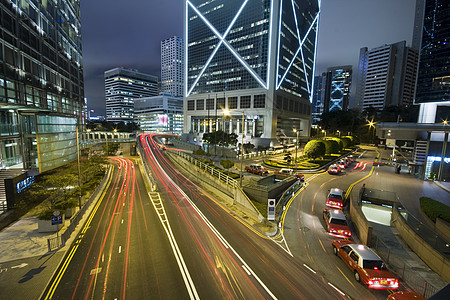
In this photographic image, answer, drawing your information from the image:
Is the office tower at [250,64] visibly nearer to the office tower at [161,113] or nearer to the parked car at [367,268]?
the parked car at [367,268]

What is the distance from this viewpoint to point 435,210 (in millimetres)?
16031

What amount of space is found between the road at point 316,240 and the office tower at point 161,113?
166608 millimetres

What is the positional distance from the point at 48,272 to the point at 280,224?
52.9 ft

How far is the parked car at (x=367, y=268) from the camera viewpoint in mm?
10469

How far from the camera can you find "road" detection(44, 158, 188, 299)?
33.3 feet

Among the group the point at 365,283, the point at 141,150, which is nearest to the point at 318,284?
the point at 365,283

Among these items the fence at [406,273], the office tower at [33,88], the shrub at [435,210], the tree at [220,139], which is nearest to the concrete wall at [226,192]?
the fence at [406,273]

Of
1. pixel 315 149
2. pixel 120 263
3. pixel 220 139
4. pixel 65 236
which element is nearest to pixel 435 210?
pixel 120 263

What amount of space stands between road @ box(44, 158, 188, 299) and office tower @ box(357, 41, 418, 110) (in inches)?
8235

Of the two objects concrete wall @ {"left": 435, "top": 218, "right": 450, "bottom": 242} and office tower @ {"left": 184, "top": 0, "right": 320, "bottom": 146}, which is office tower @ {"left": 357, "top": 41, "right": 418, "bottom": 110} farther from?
concrete wall @ {"left": 435, "top": 218, "right": 450, "bottom": 242}

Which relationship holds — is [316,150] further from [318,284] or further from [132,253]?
[132,253]

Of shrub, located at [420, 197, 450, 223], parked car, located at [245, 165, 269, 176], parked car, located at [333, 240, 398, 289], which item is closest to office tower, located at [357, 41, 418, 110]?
parked car, located at [245, 165, 269, 176]

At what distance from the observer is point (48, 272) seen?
1162cm

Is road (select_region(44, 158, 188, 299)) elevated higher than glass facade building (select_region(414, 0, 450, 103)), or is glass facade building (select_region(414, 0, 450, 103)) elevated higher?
glass facade building (select_region(414, 0, 450, 103))
